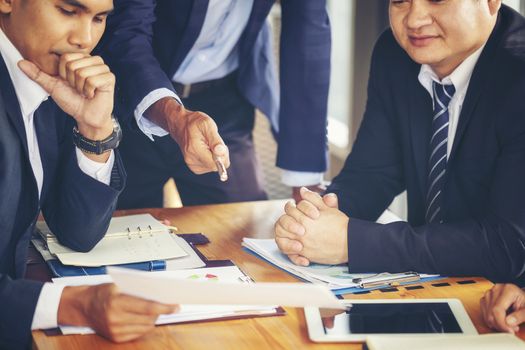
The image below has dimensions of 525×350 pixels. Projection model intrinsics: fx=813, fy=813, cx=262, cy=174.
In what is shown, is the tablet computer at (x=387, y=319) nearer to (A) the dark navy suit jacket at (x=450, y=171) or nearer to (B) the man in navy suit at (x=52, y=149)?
(A) the dark navy suit jacket at (x=450, y=171)

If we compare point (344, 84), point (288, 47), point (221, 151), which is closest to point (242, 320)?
point (221, 151)

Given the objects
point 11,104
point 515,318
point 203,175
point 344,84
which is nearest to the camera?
point 515,318

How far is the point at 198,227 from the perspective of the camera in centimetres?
199

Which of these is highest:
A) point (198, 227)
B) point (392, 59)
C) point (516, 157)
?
point (392, 59)

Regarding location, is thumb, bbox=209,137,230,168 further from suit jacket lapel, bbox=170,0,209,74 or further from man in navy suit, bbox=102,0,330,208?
suit jacket lapel, bbox=170,0,209,74

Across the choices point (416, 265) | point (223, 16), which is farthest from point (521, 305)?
point (223, 16)

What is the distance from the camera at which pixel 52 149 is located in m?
1.77

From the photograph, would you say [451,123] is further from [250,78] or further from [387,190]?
[250,78]

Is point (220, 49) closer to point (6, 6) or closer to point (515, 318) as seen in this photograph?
point (6, 6)

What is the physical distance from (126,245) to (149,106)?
416 millimetres

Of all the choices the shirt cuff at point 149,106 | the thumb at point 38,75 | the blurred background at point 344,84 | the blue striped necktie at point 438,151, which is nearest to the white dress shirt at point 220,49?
the shirt cuff at point 149,106

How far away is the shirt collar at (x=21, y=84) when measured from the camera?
64.7 inches

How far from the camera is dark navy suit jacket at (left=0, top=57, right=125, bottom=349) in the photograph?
1404mm

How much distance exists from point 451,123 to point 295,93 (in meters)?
0.62
